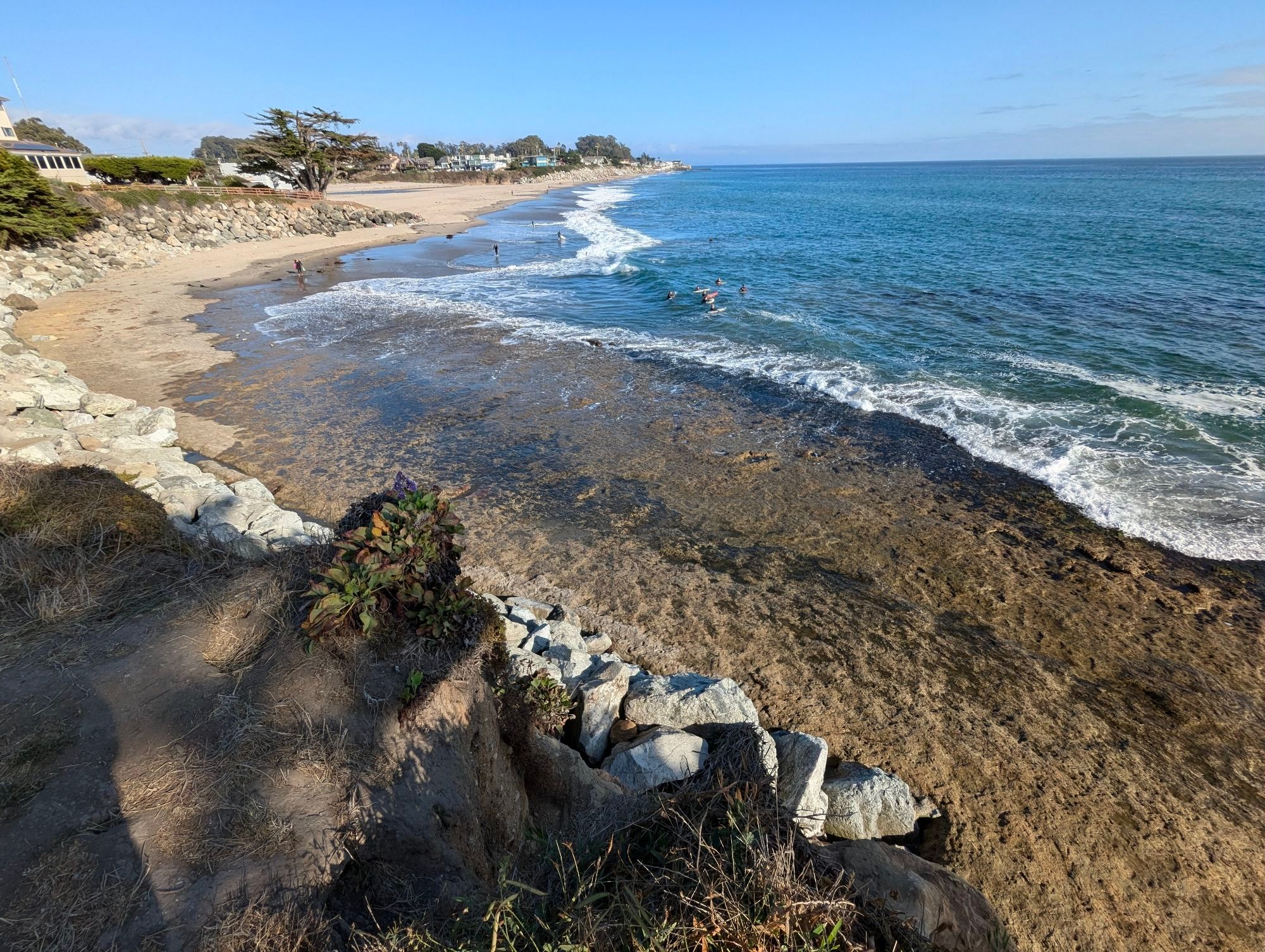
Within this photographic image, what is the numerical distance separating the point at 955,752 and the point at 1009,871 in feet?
3.50

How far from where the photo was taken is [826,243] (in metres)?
40.3

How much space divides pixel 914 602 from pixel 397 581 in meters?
6.41

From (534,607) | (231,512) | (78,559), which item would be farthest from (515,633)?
(231,512)

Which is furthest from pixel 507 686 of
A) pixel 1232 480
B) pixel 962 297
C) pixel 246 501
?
pixel 962 297

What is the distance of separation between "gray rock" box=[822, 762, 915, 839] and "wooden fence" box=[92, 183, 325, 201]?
5061 cm

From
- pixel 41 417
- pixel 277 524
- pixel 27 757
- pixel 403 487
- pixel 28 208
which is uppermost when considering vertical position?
pixel 28 208

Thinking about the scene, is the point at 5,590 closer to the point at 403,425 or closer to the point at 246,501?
the point at 246,501

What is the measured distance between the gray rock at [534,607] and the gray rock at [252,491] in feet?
15.3

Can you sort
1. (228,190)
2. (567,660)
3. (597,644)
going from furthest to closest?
(228,190) < (597,644) < (567,660)

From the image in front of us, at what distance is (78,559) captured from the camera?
457cm

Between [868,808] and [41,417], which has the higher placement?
[41,417]

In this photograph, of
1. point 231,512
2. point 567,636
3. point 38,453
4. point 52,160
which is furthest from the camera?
point 52,160

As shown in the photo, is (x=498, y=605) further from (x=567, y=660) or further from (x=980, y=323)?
(x=980, y=323)

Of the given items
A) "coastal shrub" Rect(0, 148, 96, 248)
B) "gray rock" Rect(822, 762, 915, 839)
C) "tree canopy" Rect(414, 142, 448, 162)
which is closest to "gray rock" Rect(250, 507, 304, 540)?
"gray rock" Rect(822, 762, 915, 839)
